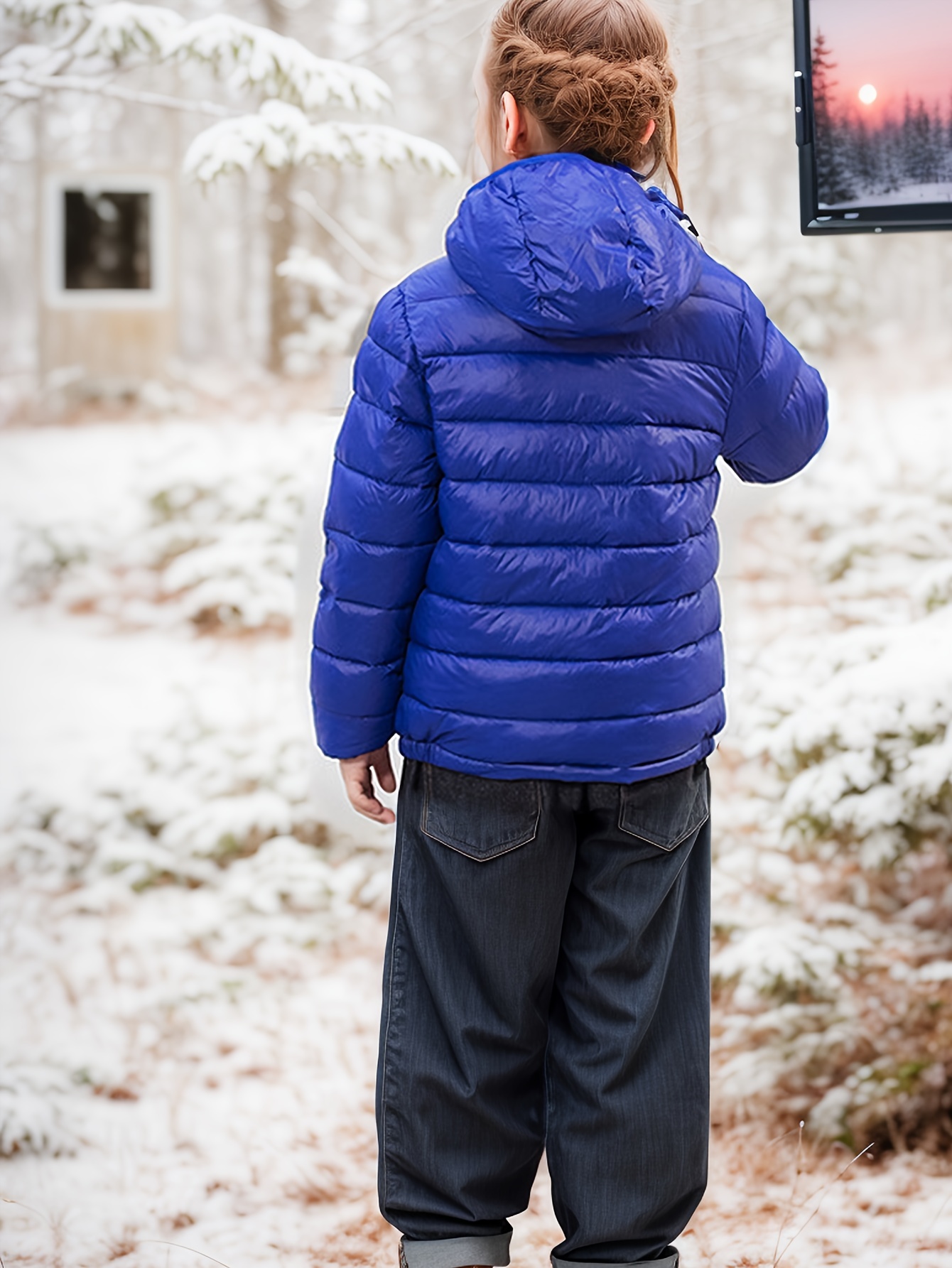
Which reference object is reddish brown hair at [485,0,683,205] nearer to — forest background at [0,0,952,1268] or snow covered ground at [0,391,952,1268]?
forest background at [0,0,952,1268]

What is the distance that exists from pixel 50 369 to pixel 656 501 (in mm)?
4980

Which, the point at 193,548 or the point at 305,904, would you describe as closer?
the point at 305,904

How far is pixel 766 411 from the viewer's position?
1474mm

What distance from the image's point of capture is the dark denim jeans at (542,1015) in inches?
58.2

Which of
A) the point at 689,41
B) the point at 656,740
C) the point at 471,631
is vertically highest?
the point at 689,41

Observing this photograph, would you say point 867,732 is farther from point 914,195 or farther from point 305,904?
point 305,904

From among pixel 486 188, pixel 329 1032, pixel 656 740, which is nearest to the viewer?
pixel 486 188

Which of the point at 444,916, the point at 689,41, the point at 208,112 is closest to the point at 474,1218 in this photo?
the point at 444,916

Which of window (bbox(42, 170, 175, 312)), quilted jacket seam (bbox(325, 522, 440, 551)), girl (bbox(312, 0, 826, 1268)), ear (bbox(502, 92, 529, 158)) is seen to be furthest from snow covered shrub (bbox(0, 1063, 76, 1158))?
window (bbox(42, 170, 175, 312))

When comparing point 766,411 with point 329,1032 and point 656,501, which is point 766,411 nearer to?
point 656,501

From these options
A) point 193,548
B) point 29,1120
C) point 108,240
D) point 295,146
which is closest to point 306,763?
point 193,548

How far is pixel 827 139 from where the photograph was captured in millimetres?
1792

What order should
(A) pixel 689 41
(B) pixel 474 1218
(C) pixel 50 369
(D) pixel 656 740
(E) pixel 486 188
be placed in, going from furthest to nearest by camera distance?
(C) pixel 50 369 → (A) pixel 689 41 → (B) pixel 474 1218 → (D) pixel 656 740 → (E) pixel 486 188

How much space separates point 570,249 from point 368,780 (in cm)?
67
